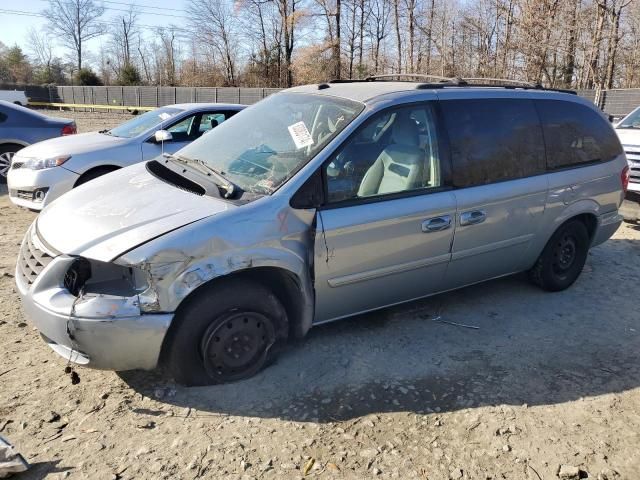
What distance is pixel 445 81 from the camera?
4.39 metres

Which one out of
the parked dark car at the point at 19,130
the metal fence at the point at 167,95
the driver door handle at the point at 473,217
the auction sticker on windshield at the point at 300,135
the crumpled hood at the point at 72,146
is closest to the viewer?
the auction sticker on windshield at the point at 300,135

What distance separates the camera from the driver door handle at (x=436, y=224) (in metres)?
3.64

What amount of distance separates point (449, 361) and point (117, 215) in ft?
7.78

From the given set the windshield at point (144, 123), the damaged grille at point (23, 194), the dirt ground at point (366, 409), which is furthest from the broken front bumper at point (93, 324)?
the windshield at point (144, 123)

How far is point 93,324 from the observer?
2.74m

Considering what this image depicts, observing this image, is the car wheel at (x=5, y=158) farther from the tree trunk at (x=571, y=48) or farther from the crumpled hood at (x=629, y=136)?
the tree trunk at (x=571, y=48)

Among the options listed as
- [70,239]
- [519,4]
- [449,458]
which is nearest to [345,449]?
[449,458]

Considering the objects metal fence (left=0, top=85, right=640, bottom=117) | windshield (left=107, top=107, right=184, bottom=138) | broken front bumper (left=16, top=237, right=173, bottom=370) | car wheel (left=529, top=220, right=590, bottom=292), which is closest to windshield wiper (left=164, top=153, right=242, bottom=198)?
broken front bumper (left=16, top=237, right=173, bottom=370)

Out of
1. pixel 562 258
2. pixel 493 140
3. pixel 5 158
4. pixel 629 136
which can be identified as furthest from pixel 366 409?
pixel 5 158

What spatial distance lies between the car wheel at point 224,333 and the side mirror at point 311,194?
0.56 metres

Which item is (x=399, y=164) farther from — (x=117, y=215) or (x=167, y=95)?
(x=167, y=95)

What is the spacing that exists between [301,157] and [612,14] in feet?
90.9

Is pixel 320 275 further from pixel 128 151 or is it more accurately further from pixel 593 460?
pixel 128 151

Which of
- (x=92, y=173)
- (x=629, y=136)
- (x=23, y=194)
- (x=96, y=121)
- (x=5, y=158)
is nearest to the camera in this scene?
(x=23, y=194)
